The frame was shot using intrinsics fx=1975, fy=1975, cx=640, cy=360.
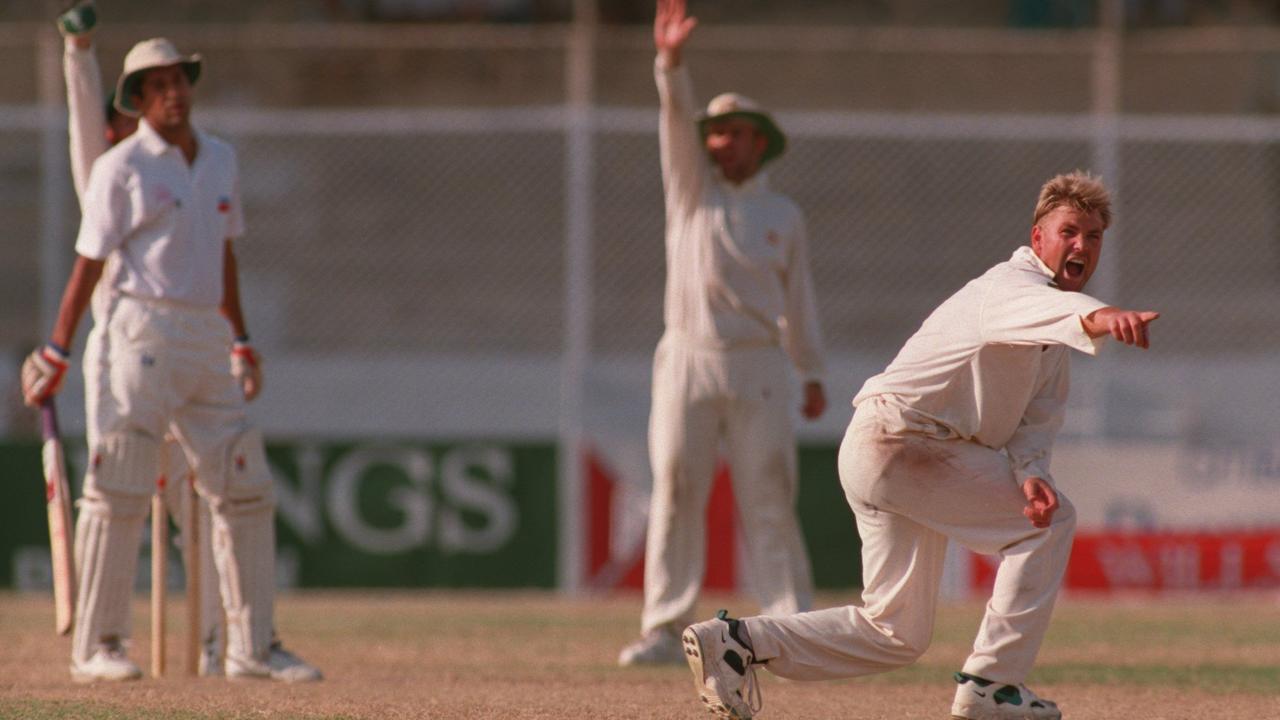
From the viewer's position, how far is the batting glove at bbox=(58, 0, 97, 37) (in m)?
7.50

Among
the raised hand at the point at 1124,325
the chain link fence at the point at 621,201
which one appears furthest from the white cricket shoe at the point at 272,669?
the chain link fence at the point at 621,201

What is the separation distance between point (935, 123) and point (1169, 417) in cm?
254

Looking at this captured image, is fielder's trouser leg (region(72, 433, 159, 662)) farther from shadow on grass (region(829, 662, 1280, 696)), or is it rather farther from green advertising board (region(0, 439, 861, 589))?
green advertising board (region(0, 439, 861, 589))

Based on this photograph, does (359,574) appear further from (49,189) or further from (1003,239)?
(1003,239)

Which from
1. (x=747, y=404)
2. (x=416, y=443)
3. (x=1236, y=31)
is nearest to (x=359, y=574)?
(x=416, y=443)

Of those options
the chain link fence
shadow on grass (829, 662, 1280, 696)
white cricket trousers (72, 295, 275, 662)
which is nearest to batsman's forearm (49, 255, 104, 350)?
white cricket trousers (72, 295, 275, 662)

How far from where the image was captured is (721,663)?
5863 millimetres

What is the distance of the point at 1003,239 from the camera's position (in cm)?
1697

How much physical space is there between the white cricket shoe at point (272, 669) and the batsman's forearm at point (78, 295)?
1374 mm

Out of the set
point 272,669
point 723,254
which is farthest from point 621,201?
point 272,669

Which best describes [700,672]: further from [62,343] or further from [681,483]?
[681,483]

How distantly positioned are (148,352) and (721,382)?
2.71 metres

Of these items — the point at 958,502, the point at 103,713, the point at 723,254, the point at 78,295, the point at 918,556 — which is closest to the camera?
the point at 958,502

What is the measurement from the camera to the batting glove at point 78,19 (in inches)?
295
